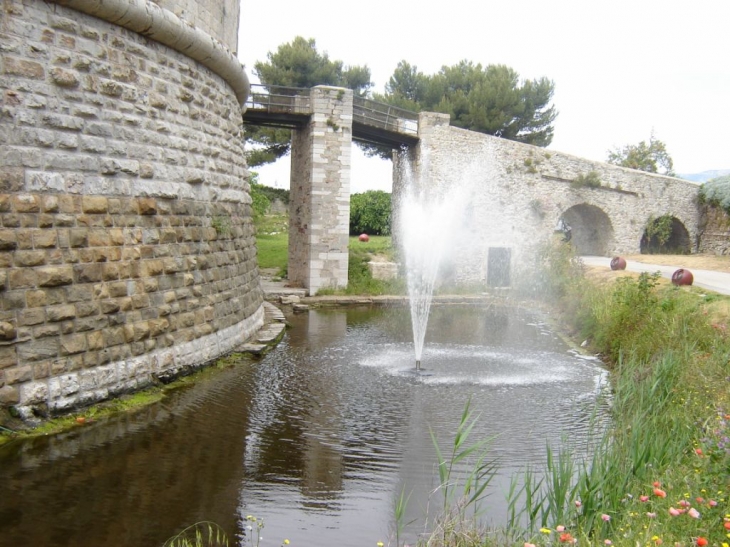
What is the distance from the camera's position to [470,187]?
19344 mm

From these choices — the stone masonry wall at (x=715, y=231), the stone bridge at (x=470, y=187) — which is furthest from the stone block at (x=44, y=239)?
the stone masonry wall at (x=715, y=231)

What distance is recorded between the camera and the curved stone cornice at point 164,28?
6.49 m

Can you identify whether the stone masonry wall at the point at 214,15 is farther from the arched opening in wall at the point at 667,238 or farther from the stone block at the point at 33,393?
the arched opening in wall at the point at 667,238

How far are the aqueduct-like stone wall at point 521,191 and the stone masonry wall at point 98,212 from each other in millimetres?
10953

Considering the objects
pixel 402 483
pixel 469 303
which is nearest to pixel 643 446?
pixel 402 483

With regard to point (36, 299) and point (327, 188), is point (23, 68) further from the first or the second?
point (327, 188)

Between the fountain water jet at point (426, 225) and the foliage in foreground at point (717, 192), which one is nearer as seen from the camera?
the fountain water jet at point (426, 225)

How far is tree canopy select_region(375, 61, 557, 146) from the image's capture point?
30453 millimetres

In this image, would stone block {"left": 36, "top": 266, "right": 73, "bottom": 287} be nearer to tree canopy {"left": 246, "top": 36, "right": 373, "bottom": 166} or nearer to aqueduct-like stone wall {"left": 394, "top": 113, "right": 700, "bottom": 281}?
aqueduct-like stone wall {"left": 394, "top": 113, "right": 700, "bottom": 281}

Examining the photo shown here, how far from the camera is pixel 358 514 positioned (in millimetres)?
4445

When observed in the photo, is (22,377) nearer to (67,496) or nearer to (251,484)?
(67,496)

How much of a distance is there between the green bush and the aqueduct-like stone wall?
22.0 ft

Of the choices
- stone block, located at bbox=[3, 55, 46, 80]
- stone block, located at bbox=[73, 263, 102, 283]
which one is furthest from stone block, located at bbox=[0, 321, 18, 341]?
stone block, located at bbox=[3, 55, 46, 80]

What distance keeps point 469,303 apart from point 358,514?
12.8 metres
